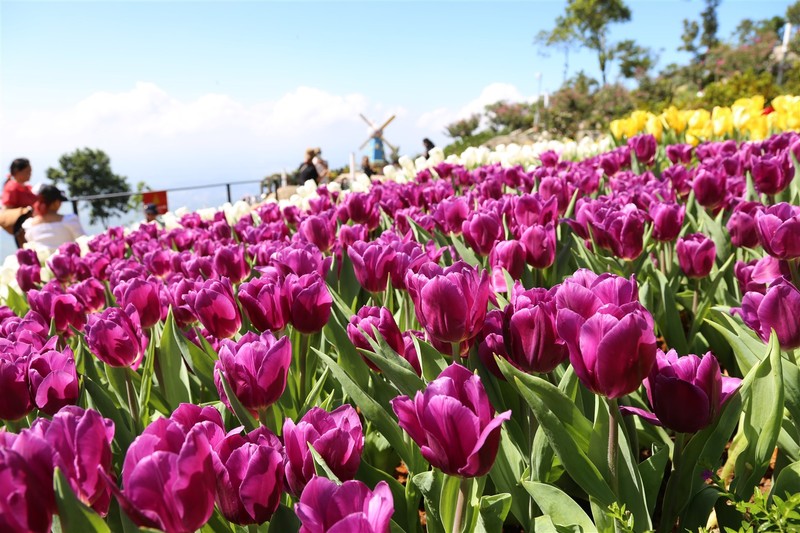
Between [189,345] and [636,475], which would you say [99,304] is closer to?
[189,345]

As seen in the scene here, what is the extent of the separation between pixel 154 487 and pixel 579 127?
108 ft

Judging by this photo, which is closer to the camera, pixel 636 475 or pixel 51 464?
pixel 51 464

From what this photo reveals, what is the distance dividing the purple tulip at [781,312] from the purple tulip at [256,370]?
35.3 inches

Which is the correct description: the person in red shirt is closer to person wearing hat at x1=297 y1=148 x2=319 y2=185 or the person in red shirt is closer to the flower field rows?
person wearing hat at x1=297 y1=148 x2=319 y2=185

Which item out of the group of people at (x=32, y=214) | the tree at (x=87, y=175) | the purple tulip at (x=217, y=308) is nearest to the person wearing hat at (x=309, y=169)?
the group of people at (x=32, y=214)

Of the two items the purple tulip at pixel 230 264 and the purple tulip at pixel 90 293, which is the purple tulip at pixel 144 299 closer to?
the purple tulip at pixel 230 264

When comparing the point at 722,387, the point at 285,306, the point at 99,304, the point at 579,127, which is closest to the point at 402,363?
Result: the point at 285,306

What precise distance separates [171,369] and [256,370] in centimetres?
64

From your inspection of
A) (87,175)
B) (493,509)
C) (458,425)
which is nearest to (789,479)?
(493,509)

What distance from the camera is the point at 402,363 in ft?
4.32

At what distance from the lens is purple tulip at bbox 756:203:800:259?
1.55 m

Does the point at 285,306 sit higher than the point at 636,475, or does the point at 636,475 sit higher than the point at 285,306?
the point at 285,306

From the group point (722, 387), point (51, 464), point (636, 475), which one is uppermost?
point (51, 464)

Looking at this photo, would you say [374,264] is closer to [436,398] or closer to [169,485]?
[436,398]
